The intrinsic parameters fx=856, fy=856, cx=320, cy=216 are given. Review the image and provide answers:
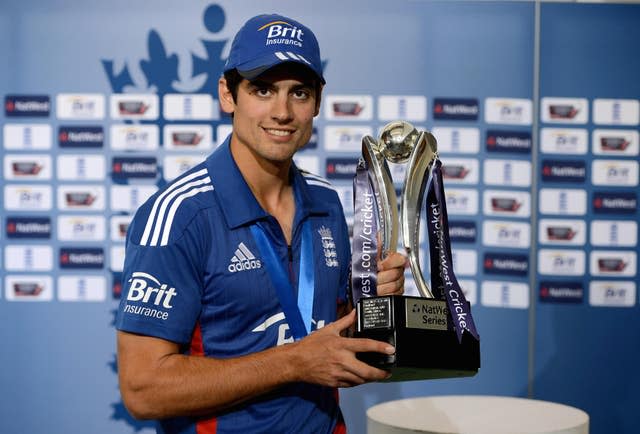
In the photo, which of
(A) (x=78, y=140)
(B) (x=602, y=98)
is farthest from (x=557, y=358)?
(A) (x=78, y=140)

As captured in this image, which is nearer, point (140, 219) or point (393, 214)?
point (140, 219)

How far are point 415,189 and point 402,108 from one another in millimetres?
1278

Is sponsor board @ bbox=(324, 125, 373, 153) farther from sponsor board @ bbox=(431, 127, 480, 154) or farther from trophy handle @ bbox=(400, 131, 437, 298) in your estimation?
trophy handle @ bbox=(400, 131, 437, 298)

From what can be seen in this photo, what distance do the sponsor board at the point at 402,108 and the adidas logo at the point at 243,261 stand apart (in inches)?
62.5

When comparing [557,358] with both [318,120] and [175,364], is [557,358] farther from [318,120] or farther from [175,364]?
[175,364]

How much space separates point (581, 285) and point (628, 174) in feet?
1.42

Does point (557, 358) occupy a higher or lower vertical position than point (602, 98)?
lower

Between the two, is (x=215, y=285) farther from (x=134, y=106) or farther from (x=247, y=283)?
(x=134, y=106)

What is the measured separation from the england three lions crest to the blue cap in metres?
0.31

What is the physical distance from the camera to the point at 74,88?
3.01 metres

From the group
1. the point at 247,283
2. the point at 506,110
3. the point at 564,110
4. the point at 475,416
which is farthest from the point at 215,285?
the point at 564,110

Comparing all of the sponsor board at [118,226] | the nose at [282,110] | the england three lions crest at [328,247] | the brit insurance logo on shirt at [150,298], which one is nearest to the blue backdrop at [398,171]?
the sponsor board at [118,226]

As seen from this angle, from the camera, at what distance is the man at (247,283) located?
142cm

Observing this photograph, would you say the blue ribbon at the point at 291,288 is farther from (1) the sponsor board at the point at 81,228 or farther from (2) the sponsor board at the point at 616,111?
(2) the sponsor board at the point at 616,111
